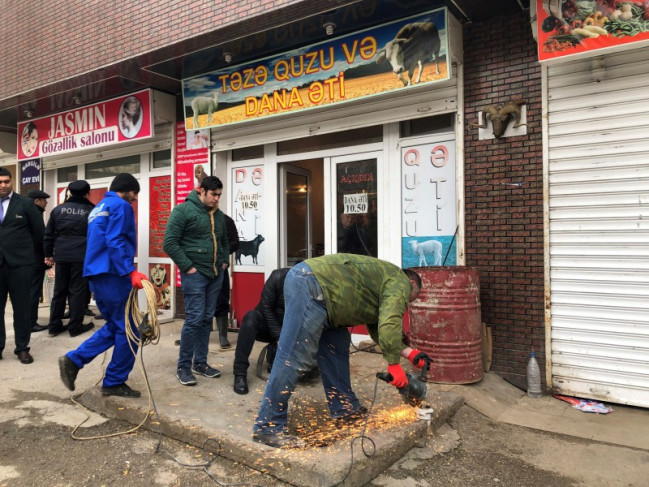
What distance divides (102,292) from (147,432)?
1172 millimetres

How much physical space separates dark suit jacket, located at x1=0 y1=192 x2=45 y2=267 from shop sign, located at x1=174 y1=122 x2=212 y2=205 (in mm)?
2520

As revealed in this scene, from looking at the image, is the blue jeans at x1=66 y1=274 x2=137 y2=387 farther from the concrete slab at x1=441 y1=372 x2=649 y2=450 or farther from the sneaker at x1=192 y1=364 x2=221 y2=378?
the concrete slab at x1=441 y1=372 x2=649 y2=450

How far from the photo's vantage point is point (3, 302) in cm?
531

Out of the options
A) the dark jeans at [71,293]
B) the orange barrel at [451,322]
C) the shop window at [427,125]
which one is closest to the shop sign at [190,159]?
the dark jeans at [71,293]

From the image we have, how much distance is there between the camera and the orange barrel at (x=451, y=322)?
448 cm

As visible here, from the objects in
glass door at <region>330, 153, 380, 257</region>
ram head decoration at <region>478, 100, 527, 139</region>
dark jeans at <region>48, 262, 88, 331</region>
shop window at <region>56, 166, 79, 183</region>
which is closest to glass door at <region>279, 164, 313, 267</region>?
glass door at <region>330, 153, 380, 257</region>

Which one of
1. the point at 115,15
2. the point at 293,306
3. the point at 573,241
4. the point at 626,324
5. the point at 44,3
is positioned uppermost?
the point at 44,3

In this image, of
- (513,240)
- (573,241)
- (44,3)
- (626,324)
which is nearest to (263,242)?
(513,240)

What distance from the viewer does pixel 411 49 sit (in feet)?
16.9

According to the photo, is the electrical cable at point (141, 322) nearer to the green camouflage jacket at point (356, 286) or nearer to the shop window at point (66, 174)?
the green camouflage jacket at point (356, 286)

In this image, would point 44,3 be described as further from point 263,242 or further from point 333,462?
point 333,462

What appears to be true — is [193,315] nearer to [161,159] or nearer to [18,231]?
[18,231]

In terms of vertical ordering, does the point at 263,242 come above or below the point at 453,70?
below

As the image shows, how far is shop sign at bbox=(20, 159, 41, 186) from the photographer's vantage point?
10.1 metres
